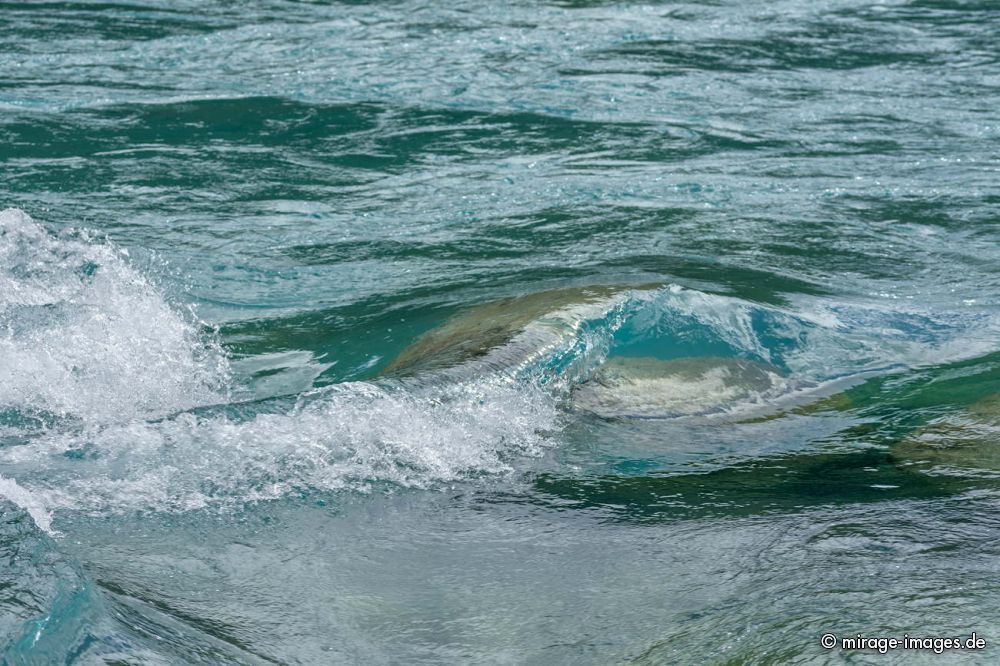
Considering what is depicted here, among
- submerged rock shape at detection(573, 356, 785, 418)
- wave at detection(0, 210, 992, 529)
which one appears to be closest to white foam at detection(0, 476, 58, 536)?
wave at detection(0, 210, 992, 529)

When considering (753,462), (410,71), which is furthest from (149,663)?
(410,71)

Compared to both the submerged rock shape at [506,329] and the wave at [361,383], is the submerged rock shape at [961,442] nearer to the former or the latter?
the wave at [361,383]

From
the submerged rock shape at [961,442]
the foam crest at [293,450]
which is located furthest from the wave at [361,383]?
the submerged rock shape at [961,442]

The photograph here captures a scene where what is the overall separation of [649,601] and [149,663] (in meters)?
1.28

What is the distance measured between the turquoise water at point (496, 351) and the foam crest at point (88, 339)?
0.02 metres

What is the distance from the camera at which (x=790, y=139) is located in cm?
862

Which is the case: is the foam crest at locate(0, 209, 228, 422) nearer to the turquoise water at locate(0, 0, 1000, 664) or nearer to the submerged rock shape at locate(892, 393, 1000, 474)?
the turquoise water at locate(0, 0, 1000, 664)

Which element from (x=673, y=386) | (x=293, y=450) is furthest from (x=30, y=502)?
(x=673, y=386)

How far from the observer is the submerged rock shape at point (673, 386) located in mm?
4711

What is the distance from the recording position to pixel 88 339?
520 cm

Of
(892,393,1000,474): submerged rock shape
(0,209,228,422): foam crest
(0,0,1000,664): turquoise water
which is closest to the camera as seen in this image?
(0,0,1000,664): turquoise water

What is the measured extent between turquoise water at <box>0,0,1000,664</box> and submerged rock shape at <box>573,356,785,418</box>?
0.05ft

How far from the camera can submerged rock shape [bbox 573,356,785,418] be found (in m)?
4.71

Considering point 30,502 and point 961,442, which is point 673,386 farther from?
point 30,502
